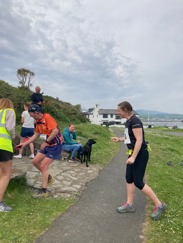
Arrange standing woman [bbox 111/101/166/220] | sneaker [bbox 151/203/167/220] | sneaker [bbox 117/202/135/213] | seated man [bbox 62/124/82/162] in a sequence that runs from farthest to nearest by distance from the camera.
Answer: seated man [bbox 62/124/82/162] < sneaker [bbox 117/202/135/213] < sneaker [bbox 151/203/167/220] < standing woman [bbox 111/101/166/220]

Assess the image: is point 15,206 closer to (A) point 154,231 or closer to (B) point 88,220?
(B) point 88,220

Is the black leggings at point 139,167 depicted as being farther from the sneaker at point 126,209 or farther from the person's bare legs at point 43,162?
the person's bare legs at point 43,162

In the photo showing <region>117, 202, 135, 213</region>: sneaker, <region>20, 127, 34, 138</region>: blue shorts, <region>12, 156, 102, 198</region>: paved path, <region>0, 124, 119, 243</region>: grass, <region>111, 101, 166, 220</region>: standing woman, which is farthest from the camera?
<region>20, 127, 34, 138</region>: blue shorts

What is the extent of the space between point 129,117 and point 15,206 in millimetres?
2973

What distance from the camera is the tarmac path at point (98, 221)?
13.8ft

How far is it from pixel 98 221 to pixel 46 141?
2.03 metres

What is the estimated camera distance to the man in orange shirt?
557 centimetres

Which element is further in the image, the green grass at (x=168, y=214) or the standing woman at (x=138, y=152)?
the standing woman at (x=138, y=152)

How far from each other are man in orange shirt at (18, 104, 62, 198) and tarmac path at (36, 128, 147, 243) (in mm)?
1064

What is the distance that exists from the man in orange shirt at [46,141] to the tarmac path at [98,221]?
1.06 metres

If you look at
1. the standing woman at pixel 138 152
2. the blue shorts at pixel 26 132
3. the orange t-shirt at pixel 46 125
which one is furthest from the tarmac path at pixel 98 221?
the blue shorts at pixel 26 132

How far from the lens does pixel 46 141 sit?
5.71 meters

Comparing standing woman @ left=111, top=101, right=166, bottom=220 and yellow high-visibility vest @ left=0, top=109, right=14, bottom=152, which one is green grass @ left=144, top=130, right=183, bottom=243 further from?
yellow high-visibility vest @ left=0, top=109, right=14, bottom=152

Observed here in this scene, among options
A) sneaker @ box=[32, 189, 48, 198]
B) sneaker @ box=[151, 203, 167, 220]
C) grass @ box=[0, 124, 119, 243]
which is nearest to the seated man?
grass @ box=[0, 124, 119, 243]
